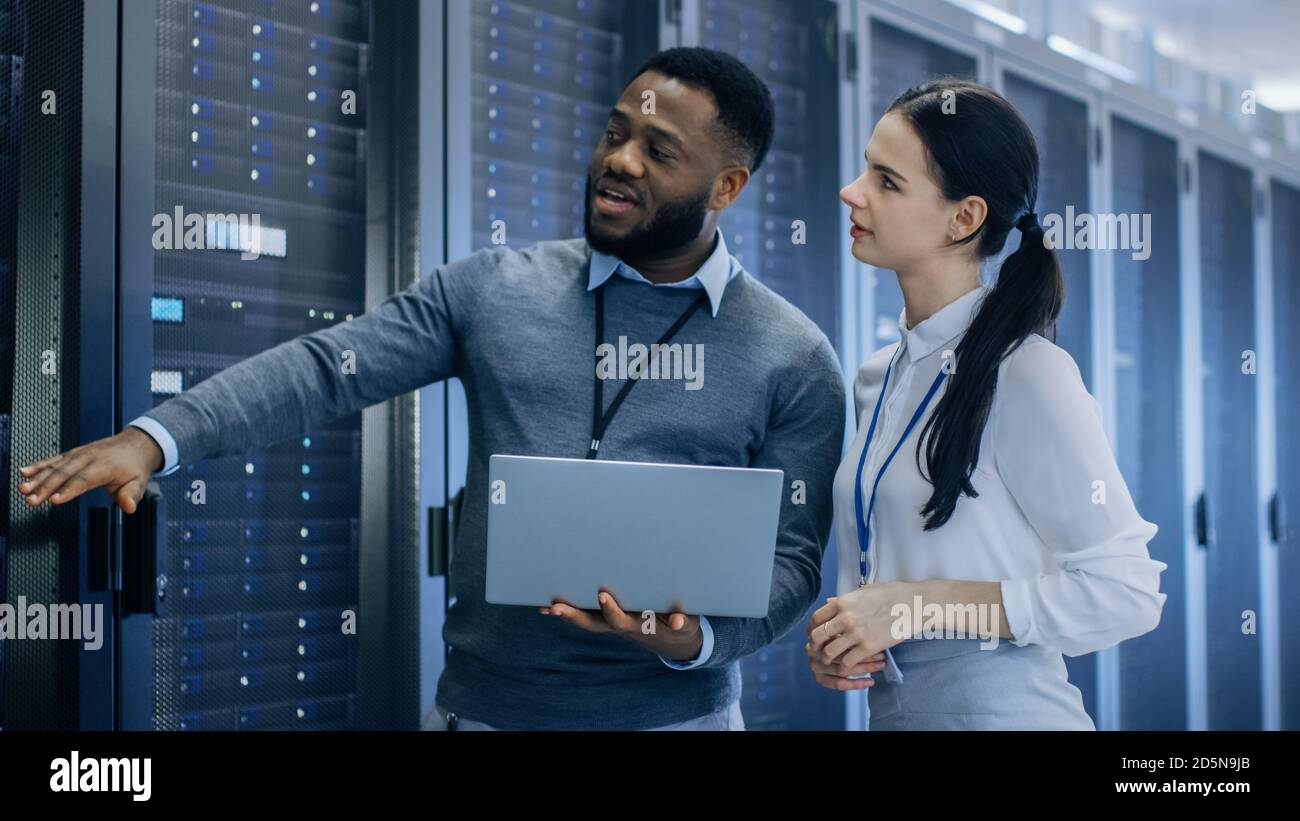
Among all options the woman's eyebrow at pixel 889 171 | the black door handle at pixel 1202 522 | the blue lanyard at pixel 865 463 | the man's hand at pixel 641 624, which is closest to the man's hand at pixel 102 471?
the man's hand at pixel 641 624

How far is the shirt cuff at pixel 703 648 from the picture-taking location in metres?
1.39

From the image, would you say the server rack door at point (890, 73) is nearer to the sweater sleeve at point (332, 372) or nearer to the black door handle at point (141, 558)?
the sweater sleeve at point (332, 372)

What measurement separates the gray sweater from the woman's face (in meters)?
0.20

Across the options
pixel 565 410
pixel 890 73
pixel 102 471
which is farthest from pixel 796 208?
pixel 102 471

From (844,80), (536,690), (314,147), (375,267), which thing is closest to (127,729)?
(536,690)

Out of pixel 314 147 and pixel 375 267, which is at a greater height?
pixel 314 147

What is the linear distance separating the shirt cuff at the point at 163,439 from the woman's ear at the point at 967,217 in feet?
3.36

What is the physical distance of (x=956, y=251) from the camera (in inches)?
56.0

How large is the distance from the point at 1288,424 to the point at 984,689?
381 cm

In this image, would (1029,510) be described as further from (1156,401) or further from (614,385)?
(1156,401)

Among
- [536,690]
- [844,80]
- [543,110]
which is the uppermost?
[844,80]

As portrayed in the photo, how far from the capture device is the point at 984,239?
4.66 ft

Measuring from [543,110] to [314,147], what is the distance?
1.78ft
